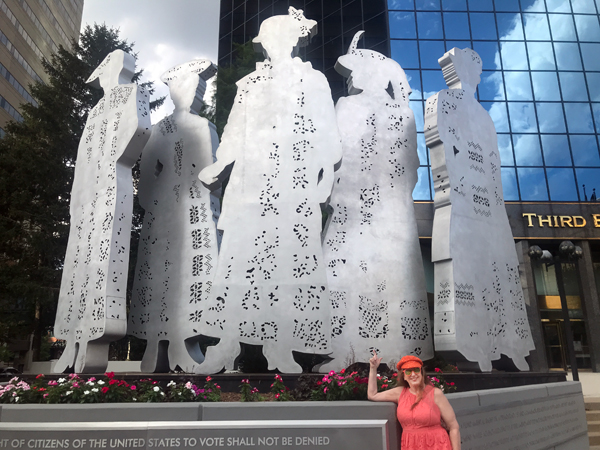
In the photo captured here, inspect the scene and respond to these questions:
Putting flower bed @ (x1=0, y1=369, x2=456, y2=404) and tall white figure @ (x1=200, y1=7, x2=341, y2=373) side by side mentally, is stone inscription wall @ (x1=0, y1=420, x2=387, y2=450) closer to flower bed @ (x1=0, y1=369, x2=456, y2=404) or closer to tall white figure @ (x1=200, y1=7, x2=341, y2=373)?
flower bed @ (x1=0, y1=369, x2=456, y2=404)

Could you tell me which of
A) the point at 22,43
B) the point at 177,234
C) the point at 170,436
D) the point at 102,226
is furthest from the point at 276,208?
the point at 22,43

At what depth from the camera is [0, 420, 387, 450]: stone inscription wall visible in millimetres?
4105

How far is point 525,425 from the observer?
7188 millimetres

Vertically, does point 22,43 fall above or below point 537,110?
above

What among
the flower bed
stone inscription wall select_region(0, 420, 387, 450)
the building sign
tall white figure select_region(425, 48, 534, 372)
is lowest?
stone inscription wall select_region(0, 420, 387, 450)

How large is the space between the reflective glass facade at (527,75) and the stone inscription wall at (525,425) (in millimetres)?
18566

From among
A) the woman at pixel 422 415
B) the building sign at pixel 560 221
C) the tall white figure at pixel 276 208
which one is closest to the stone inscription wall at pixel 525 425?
the woman at pixel 422 415

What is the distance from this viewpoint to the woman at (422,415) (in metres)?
3.96

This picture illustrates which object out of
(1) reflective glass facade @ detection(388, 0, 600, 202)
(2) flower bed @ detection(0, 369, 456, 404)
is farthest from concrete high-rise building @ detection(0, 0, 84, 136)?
(2) flower bed @ detection(0, 369, 456, 404)

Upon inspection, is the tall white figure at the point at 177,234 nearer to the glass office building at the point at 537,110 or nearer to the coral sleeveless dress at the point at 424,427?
the coral sleeveless dress at the point at 424,427

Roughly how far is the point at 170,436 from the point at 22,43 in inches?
2206

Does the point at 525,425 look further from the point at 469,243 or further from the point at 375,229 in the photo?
the point at 375,229

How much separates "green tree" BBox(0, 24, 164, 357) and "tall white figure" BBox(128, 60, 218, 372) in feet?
26.4

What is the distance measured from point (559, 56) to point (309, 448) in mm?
31247
